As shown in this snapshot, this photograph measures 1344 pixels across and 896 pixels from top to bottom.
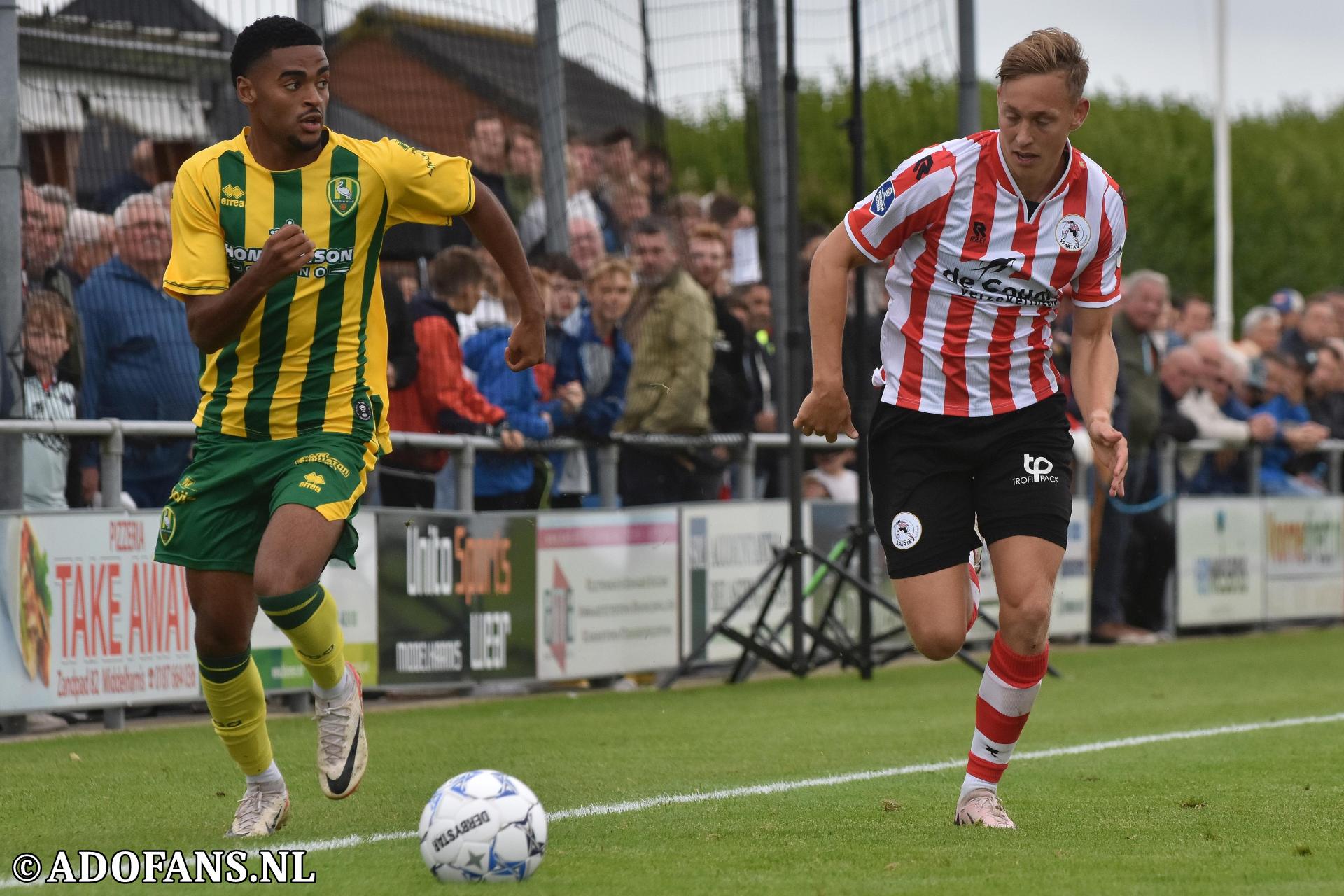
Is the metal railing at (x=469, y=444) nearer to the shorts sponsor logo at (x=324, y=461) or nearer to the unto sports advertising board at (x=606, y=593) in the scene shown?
the unto sports advertising board at (x=606, y=593)

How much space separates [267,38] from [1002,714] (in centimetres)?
305

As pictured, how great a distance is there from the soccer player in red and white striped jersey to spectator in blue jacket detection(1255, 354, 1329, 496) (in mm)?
11002

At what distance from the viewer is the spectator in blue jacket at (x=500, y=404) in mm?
11203

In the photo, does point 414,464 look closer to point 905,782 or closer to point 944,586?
point 905,782

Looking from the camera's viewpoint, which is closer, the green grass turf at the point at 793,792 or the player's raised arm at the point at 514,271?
the green grass turf at the point at 793,792

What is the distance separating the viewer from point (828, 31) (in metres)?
12.4

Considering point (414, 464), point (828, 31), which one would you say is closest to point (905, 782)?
point (414, 464)

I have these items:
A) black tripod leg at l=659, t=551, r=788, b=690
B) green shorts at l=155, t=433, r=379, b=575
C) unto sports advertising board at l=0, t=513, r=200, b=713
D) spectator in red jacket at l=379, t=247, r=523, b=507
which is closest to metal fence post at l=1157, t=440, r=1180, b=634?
black tripod leg at l=659, t=551, r=788, b=690

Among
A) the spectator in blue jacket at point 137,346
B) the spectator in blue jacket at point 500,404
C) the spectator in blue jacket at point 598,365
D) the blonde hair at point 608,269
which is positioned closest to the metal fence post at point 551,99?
the blonde hair at point 608,269

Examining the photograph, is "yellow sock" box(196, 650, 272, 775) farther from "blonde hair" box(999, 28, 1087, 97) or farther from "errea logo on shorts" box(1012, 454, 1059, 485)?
"blonde hair" box(999, 28, 1087, 97)

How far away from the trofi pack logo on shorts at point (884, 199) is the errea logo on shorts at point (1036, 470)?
0.88 m

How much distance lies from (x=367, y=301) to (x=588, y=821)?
179cm

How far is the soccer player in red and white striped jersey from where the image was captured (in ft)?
19.8

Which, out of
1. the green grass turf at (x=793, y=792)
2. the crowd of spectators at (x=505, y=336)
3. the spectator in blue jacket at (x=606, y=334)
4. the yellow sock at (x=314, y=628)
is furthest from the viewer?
the spectator in blue jacket at (x=606, y=334)
